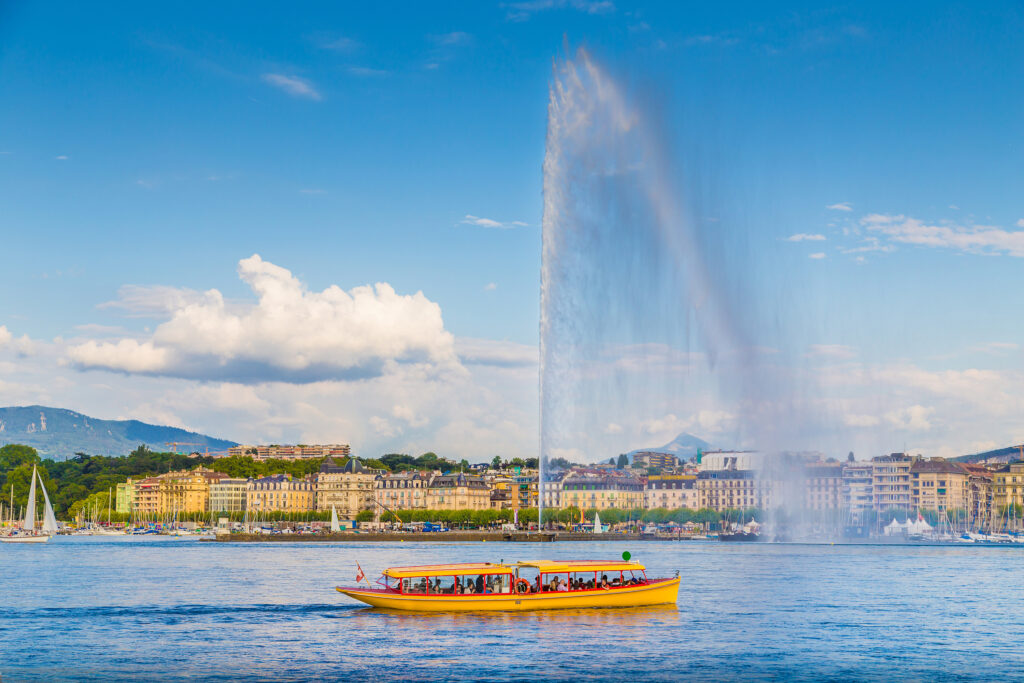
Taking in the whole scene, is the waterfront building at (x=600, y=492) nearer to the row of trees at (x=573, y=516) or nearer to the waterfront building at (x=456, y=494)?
the row of trees at (x=573, y=516)

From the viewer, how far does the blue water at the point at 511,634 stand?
26234 millimetres

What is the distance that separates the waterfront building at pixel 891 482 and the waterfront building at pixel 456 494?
2476 inches

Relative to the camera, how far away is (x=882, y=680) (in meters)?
25.6

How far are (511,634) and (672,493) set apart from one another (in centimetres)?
14552

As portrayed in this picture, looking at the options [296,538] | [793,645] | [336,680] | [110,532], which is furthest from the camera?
[110,532]

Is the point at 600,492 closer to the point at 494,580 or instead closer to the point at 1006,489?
the point at 1006,489

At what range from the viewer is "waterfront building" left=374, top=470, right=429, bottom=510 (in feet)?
594

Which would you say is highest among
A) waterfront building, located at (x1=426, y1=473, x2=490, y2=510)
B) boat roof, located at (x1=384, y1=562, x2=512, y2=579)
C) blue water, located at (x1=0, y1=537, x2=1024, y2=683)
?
boat roof, located at (x1=384, y1=562, x2=512, y2=579)

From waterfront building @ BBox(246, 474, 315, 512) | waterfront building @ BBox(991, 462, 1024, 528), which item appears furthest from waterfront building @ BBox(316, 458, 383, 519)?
waterfront building @ BBox(991, 462, 1024, 528)

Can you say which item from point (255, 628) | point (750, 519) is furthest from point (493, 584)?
point (750, 519)

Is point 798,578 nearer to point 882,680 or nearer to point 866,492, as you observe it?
point 882,680

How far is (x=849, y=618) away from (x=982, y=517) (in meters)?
129

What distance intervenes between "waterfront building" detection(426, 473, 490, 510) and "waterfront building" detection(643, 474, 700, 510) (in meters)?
27.9

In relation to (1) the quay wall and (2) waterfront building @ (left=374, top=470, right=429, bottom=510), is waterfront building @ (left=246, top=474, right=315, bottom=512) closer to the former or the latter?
(2) waterfront building @ (left=374, top=470, right=429, bottom=510)
